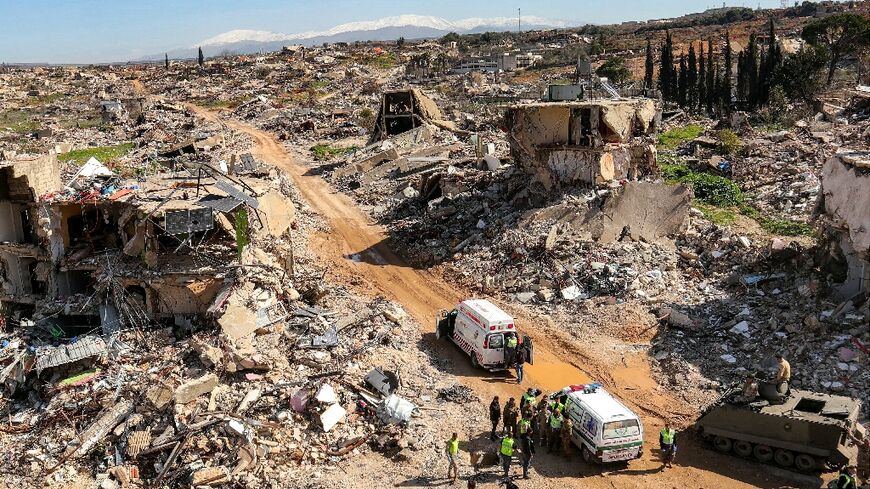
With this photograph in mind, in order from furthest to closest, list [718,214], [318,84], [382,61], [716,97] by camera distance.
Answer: [382,61]
[318,84]
[716,97]
[718,214]

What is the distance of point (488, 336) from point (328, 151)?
93.5 ft

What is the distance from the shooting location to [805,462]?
41.6 ft

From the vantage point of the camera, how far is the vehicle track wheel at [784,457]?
12828 millimetres

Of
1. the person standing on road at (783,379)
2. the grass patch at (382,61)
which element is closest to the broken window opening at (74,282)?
the person standing on road at (783,379)

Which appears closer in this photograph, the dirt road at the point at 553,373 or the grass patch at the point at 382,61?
the dirt road at the point at 553,373

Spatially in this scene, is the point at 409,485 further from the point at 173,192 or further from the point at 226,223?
the point at 173,192

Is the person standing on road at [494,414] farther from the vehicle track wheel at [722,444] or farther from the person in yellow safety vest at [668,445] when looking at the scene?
the vehicle track wheel at [722,444]

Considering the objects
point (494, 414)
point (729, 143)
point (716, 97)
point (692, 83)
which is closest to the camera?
point (494, 414)

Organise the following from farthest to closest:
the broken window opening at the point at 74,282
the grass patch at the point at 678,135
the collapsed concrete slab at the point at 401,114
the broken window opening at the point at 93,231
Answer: the collapsed concrete slab at the point at 401,114 < the grass patch at the point at 678,135 < the broken window opening at the point at 93,231 < the broken window opening at the point at 74,282

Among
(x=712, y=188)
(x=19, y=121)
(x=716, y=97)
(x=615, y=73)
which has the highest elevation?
(x=615, y=73)

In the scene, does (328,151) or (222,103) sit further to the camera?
(222,103)

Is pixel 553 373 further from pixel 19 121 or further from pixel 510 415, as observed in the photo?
pixel 19 121

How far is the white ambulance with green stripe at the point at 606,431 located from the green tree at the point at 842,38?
143 ft

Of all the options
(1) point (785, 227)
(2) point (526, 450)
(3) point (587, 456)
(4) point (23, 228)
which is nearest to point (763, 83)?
(1) point (785, 227)
